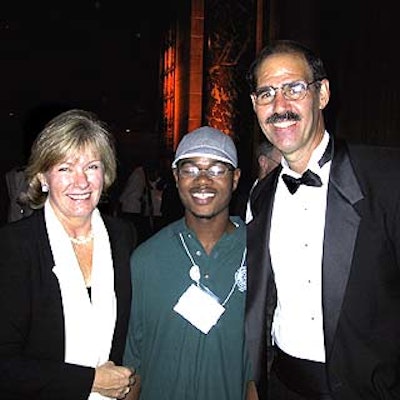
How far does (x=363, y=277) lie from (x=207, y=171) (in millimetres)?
836

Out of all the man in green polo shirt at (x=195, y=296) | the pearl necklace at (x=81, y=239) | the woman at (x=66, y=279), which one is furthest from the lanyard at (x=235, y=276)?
the pearl necklace at (x=81, y=239)

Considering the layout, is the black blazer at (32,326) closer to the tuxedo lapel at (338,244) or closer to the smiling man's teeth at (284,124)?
the tuxedo lapel at (338,244)

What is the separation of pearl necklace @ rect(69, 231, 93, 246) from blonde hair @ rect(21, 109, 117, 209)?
0.25m

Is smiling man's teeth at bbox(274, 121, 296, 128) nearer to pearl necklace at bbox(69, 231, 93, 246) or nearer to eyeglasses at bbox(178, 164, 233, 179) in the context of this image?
eyeglasses at bbox(178, 164, 233, 179)

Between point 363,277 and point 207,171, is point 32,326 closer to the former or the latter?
point 207,171

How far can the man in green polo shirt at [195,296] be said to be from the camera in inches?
88.5

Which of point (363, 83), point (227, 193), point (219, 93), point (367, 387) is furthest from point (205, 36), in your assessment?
point (367, 387)

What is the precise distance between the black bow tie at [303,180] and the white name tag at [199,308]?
1.89 feet

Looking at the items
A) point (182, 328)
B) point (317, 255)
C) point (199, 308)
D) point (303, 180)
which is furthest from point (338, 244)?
point (182, 328)

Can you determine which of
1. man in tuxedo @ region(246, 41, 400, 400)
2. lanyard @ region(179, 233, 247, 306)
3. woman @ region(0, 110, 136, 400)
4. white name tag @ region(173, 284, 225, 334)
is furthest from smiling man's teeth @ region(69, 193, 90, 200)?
man in tuxedo @ region(246, 41, 400, 400)

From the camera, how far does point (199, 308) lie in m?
2.21

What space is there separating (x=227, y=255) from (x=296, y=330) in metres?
0.45

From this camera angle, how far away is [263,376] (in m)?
2.32

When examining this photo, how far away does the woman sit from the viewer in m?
1.90
